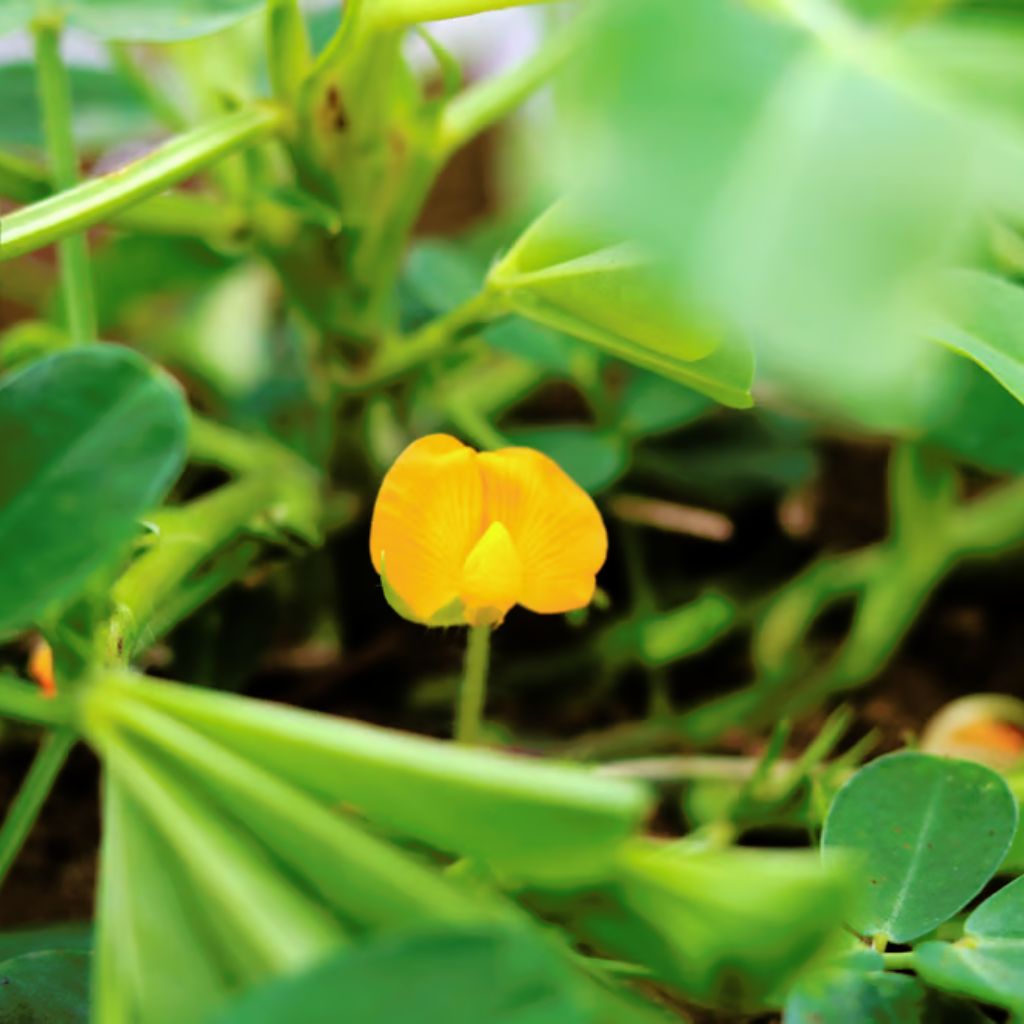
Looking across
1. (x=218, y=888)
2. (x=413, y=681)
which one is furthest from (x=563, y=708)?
(x=218, y=888)

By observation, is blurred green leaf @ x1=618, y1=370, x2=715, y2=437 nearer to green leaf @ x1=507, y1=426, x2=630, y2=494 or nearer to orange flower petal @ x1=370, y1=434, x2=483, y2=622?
green leaf @ x1=507, y1=426, x2=630, y2=494

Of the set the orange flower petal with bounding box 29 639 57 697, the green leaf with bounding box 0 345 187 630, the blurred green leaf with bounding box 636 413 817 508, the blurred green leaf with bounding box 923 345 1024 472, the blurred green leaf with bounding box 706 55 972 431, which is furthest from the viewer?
the blurred green leaf with bounding box 636 413 817 508

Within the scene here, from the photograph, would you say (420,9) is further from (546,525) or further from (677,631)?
(677,631)

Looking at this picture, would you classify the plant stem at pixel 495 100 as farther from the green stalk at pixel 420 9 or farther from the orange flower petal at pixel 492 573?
the orange flower petal at pixel 492 573

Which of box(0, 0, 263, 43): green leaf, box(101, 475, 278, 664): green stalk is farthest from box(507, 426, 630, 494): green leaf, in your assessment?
box(0, 0, 263, 43): green leaf

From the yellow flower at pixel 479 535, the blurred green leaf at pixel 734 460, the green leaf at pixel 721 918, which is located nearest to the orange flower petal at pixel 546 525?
the yellow flower at pixel 479 535

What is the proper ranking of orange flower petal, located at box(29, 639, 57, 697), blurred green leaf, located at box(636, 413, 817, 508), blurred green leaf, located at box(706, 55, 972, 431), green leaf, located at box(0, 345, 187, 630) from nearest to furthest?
blurred green leaf, located at box(706, 55, 972, 431) < green leaf, located at box(0, 345, 187, 630) < orange flower petal, located at box(29, 639, 57, 697) < blurred green leaf, located at box(636, 413, 817, 508)
